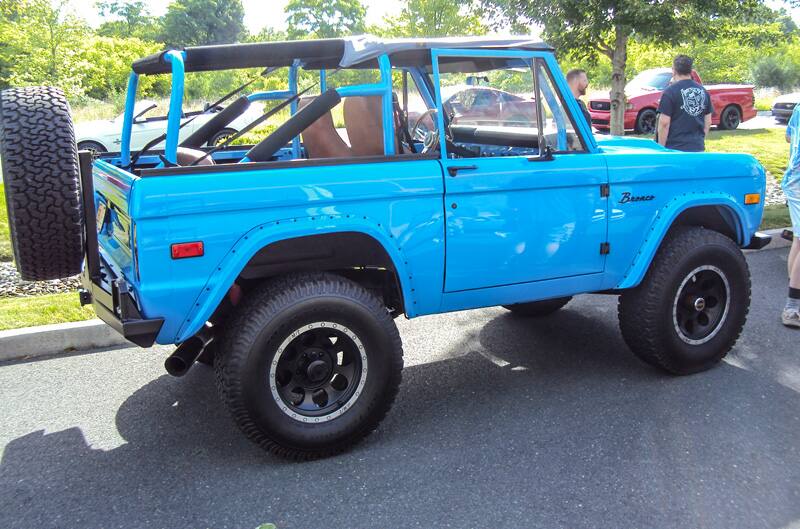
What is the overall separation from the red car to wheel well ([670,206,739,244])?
12.1 metres

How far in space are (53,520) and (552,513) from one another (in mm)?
2123

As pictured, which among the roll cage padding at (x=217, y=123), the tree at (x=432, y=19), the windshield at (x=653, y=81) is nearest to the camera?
the roll cage padding at (x=217, y=123)

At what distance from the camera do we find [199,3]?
75062mm

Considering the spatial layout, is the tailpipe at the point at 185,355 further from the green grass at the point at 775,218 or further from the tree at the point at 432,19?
the tree at the point at 432,19

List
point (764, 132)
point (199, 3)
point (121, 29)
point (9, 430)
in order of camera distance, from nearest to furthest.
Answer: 1. point (9, 430)
2. point (764, 132)
3. point (121, 29)
4. point (199, 3)

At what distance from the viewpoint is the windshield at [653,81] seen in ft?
55.8

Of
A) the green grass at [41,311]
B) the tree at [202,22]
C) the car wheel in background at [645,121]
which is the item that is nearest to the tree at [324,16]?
the tree at [202,22]

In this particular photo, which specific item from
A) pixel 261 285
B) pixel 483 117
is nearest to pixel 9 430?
pixel 261 285

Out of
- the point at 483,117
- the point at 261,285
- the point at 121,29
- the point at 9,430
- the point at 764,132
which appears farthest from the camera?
the point at 121,29

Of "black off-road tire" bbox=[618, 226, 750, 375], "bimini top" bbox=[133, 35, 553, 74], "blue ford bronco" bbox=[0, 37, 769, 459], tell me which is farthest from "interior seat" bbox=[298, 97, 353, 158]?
"black off-road tire" bbox=[618, 226, 750, 375]

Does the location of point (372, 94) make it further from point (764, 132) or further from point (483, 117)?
point (764, 132)

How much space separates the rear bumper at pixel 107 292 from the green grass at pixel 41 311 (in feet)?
5.56

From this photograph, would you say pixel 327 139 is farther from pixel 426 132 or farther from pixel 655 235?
pixel 655 235

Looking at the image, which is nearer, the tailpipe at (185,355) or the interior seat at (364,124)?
the tailpipe at (185,355)
